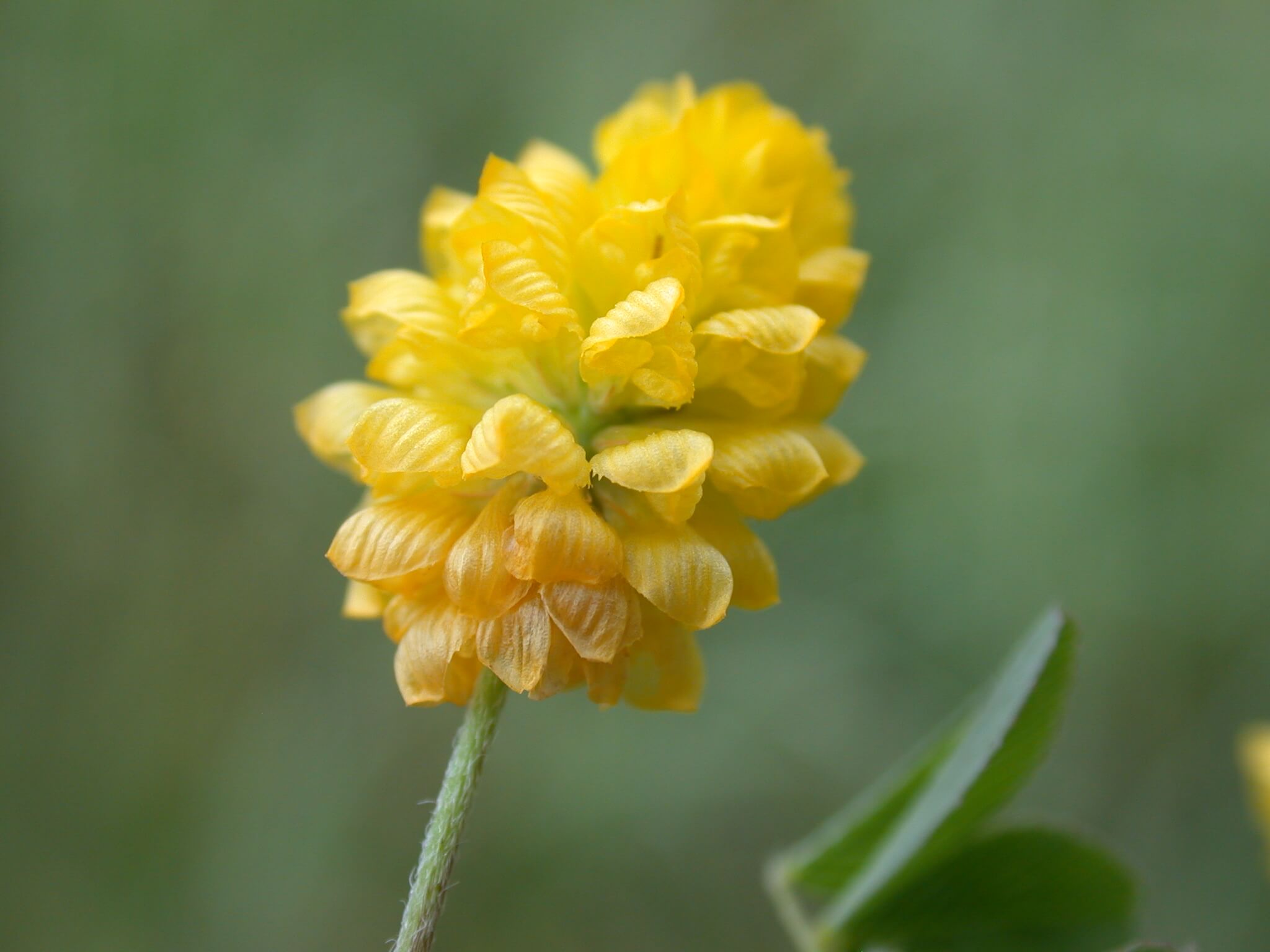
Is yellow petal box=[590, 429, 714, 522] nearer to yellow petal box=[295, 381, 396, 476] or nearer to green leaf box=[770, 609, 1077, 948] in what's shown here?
yellow petal box=[295, 381, 396, 476]

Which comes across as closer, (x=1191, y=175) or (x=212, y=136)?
(x=1191, y=175)

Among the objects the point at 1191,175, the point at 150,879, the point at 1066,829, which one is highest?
the point at 1191,175

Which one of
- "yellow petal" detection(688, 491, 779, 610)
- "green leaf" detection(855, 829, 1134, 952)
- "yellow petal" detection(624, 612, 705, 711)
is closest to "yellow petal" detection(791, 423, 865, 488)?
"yellow petal" detection(688, 491, 779, 610)

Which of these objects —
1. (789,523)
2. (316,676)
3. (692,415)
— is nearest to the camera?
(692,415)

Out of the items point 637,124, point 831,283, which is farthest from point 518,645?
point 637,124

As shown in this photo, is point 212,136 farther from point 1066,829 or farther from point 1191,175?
point 1066,829

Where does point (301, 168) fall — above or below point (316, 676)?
above

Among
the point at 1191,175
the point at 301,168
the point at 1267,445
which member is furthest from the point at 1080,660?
the point at 301,168

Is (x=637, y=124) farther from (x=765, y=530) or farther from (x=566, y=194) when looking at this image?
(x=765, y=530)

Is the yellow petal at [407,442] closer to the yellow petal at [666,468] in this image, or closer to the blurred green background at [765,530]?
the yellow petal at [666,468]
